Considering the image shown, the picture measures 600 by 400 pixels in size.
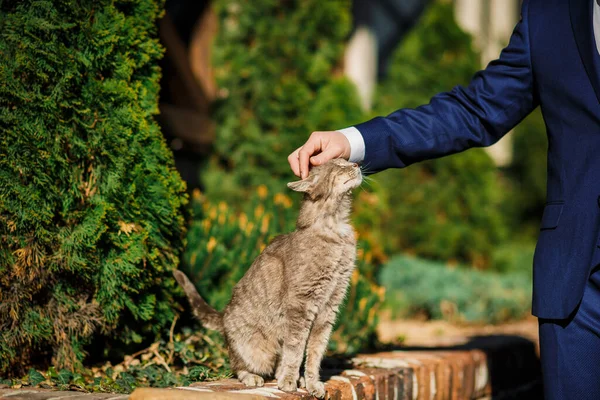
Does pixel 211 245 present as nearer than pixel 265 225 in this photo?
Yes

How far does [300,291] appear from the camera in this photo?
269 centimetres

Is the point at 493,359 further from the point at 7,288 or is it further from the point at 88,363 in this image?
the point at 7,288

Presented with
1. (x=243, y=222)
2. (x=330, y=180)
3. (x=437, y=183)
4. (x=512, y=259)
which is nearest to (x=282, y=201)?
(x=243, y=222)

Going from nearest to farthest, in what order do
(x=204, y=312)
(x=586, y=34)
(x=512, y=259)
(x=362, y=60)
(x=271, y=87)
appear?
(x=586, y=34)
(x=204, y=312)
(x=271, y=87)
(x=362, y=60)
(x=512, y=259)

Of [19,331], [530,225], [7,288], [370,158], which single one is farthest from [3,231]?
[530,225]

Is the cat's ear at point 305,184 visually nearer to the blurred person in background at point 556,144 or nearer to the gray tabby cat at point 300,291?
the gray tabby cat at point 300,291

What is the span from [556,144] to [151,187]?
1968 mm

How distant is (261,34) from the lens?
670cm

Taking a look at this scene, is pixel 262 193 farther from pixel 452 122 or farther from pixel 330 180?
pixel 452 122

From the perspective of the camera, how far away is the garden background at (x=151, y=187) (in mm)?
2871

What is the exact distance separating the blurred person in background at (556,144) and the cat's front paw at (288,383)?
890mm

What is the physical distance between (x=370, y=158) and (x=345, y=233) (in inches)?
16.2

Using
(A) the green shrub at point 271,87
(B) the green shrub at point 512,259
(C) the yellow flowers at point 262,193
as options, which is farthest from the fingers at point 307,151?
(B) the green shrub at point 512,259

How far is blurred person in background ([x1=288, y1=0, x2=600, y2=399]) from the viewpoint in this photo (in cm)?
221
